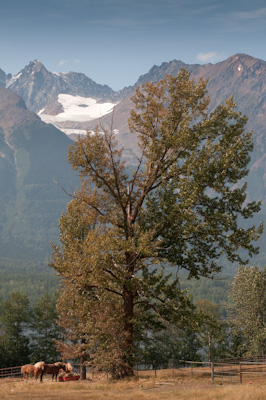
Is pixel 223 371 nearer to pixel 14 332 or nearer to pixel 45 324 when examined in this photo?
pixel 14 332

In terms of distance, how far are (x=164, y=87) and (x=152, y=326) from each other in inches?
714

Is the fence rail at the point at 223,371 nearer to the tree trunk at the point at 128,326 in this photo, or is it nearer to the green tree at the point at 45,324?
the tree trunk at the point at 128,326

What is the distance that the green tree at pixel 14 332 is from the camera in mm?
110750

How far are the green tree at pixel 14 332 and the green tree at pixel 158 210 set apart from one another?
259ft

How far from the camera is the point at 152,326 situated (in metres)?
38.7

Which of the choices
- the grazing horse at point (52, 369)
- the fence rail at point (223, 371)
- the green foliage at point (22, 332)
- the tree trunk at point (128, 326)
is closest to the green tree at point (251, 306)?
the fence rail at point (223, 371)

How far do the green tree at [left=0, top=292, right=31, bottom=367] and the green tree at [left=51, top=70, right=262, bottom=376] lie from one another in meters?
79.0

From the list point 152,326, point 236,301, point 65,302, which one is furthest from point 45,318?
point 152,326

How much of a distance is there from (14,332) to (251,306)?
191 feet

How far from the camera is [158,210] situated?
38.1 metres

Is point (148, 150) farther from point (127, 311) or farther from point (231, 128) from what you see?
point (127, 311)

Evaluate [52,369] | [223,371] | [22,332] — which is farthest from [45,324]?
[223,371]

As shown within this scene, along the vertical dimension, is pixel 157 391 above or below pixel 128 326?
below

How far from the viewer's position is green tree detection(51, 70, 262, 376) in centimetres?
3559
